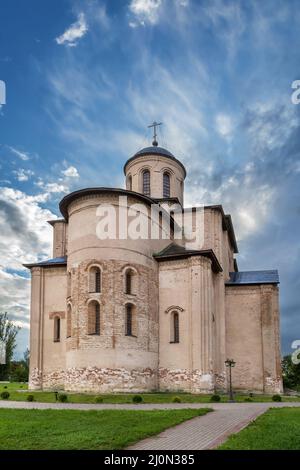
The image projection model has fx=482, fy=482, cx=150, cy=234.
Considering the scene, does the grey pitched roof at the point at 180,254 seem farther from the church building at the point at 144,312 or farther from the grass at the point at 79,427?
the grass at the point at 79,427

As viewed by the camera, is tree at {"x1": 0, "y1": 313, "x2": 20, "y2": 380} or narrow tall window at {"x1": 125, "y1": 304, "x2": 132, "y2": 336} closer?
narrow tall window at {"x1": 125, "y1": 304, "x2": 132, "y2": 336}

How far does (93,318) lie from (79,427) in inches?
548

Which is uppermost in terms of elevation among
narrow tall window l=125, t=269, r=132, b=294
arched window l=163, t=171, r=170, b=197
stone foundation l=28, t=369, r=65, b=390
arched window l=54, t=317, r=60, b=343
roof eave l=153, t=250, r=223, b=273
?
arched window l=163, t=171, r=170, b=197

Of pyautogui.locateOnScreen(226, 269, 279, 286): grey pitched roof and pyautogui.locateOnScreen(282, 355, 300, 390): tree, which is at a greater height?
pyautogui.locateOnScreen(226, 269, 279, 286): grey pitched roof

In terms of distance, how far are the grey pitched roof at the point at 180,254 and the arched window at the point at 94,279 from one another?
391 cm

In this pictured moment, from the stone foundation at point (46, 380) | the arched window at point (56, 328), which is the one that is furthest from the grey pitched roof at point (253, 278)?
the stone foundation at point (46, 380)

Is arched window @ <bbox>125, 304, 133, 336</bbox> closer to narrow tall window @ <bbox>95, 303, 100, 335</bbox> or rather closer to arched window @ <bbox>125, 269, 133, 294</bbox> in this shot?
arched window @ <bbox>125, 269, 133, 294</bbox>

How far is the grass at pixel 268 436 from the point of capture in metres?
8.82

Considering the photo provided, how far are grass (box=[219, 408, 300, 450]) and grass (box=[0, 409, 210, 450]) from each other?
192 centimetres

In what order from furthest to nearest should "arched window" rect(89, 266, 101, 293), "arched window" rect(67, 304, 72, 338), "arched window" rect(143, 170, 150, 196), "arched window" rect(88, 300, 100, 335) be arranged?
"arched window" rect(143, 170, 150, 196)
"arched window" rect(67, 304, 72, 338)
"arched window" rect(89, 266, 101, 293)
"arched window" rect(88, 300, 100, 335)

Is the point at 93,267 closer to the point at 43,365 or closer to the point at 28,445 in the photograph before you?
the point at 43,365

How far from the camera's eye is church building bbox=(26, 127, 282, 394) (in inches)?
976

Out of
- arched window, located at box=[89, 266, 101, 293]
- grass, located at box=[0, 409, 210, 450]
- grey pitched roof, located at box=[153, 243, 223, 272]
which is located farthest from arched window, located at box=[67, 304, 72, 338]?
grass, located at box=[0, 409, 210, 450]
